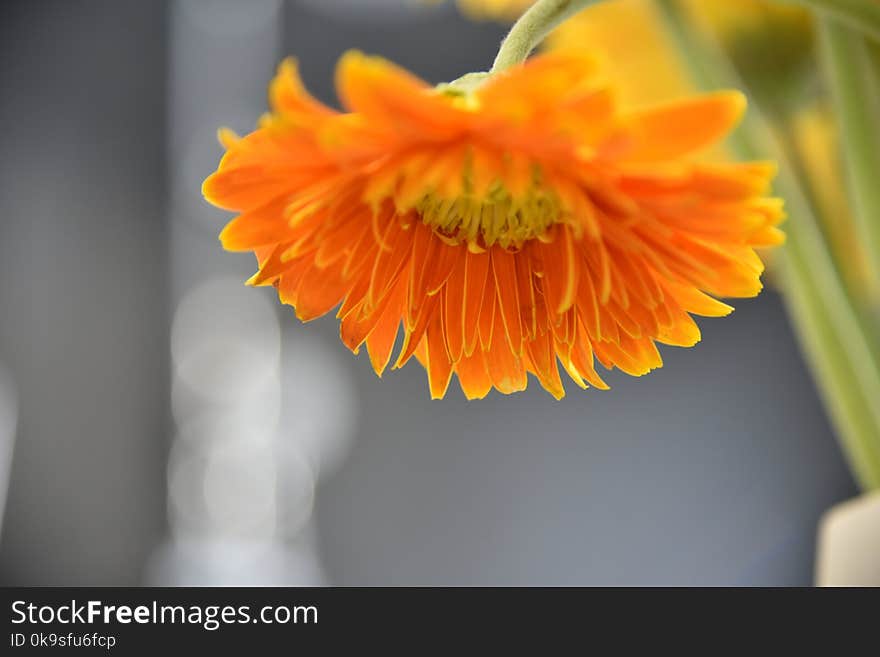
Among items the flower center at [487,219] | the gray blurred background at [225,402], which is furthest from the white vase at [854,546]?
the gray blurred background at [225,402]

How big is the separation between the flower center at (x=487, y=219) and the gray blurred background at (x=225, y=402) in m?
0.62

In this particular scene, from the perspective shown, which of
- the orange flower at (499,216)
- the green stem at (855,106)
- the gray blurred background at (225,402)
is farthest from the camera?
the gray blurred background at (225,402)

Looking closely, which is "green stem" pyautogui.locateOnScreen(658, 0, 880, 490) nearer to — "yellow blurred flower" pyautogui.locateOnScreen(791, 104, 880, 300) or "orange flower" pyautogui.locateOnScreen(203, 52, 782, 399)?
"yellow blurred flower" pyautogui.locateOnScreen(791, 104, 880, 300)

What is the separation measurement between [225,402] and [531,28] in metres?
0.96

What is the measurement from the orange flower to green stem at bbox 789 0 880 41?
72mm

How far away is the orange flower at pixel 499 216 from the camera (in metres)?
0.14

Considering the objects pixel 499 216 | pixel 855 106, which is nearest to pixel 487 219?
pixel 499 216

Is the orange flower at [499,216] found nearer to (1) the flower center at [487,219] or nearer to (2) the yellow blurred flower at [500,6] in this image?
(1) the flower center at [487,219]

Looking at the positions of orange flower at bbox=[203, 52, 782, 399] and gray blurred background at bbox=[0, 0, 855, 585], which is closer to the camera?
orange flower at bbox=[203, 52, 782, 399]

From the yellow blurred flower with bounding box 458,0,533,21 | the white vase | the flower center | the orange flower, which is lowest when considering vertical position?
the white vase

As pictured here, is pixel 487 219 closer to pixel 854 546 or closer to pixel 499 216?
pixel 499 216

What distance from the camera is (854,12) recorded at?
209 mm

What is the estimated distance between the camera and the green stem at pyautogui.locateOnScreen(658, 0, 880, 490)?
299mm

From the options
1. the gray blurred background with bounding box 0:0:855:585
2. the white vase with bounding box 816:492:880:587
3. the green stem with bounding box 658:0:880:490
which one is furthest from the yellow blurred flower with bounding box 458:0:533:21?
the gray blurred background with bounding box 0:0:855:585
